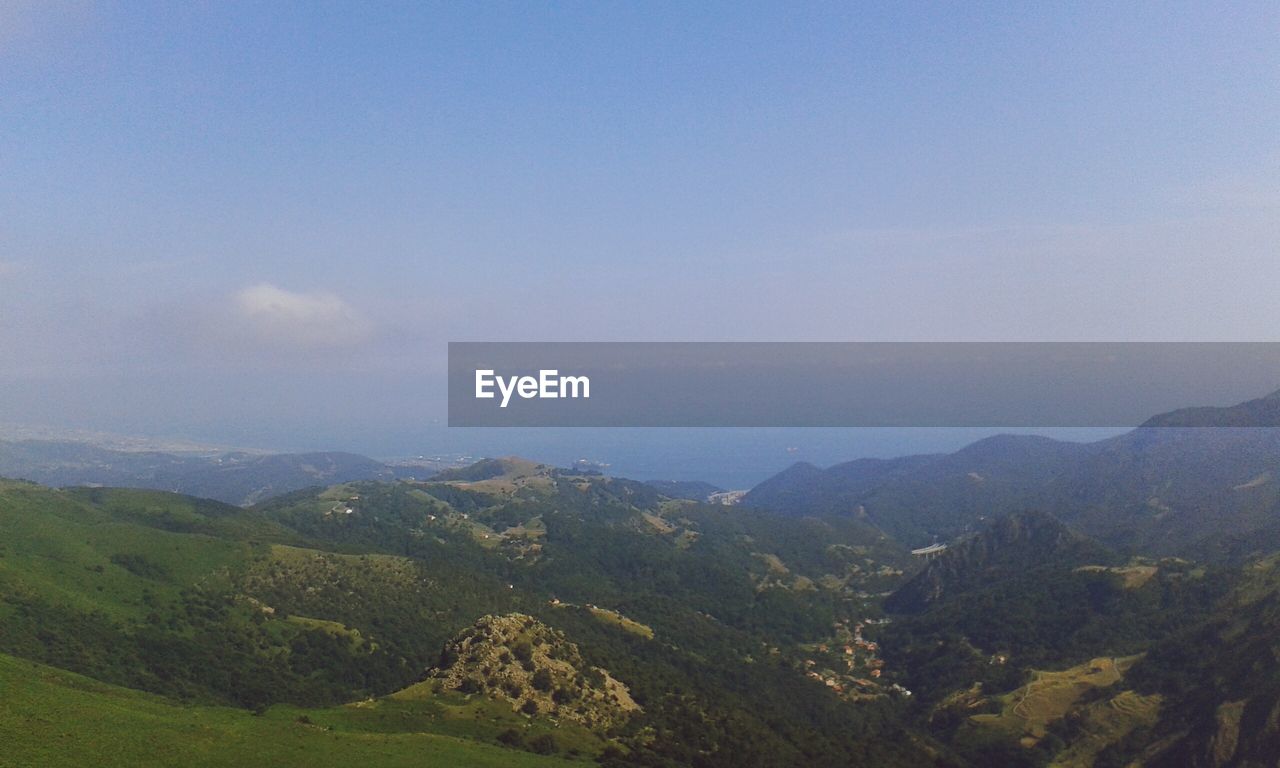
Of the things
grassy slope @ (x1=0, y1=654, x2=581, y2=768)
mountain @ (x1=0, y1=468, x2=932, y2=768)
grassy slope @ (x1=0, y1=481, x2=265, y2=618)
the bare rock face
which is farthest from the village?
grassy slope @ (x1=0, y1=481, x2=265, y2=618)

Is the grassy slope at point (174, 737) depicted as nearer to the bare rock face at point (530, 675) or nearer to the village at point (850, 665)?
the bare rock face at point (530, 675)

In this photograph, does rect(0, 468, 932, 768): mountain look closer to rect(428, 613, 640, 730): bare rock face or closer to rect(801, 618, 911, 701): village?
rect(428, 613, 640, 730): bare rock face

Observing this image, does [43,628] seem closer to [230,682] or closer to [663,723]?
[230,682]

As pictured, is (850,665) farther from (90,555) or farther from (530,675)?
(90,555)

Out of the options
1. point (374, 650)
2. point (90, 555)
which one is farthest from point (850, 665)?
point (90, 555)

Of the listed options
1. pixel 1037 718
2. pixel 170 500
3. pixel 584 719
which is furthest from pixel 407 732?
pixel 170 500
